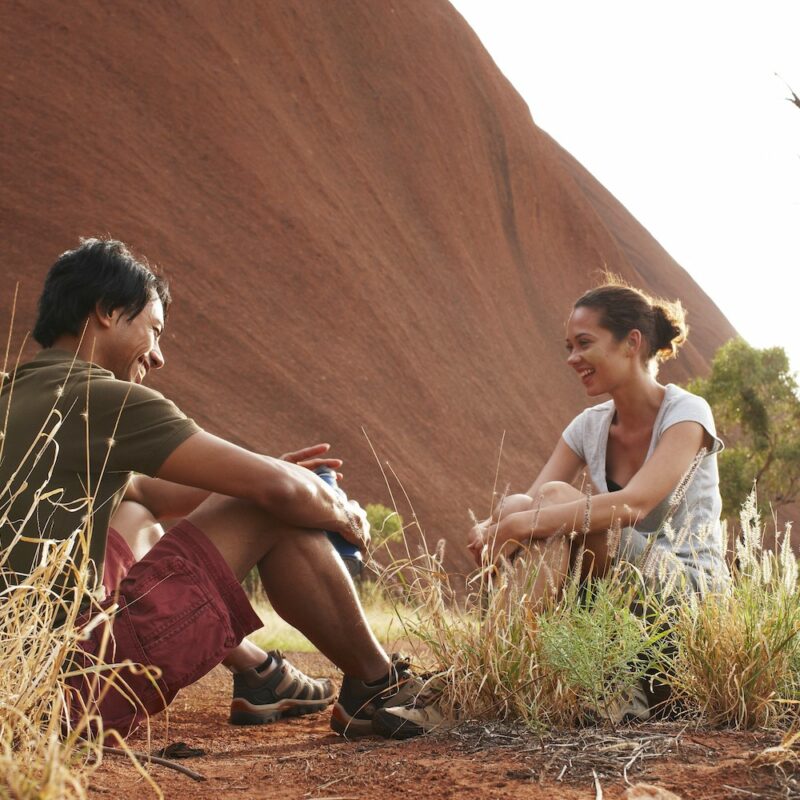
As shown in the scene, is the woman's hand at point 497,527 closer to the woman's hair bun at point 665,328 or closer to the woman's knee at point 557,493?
the woman's knee at point 557,493

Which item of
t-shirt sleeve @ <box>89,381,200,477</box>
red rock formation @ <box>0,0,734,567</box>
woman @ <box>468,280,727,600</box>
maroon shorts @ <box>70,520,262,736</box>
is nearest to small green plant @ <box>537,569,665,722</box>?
woman @ <box>468,280,727,600</box>

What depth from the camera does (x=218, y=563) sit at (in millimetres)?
2328

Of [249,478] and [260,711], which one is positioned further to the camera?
[260,711]

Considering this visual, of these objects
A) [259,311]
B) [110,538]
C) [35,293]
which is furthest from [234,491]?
[259,311]

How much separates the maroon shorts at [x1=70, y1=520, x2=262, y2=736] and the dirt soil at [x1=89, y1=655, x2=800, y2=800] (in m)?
0.14

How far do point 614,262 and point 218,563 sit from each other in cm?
2610

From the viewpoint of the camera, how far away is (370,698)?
2547mm

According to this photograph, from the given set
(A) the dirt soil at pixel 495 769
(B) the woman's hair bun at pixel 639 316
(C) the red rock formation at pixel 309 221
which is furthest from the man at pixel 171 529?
(C) the red rock formation at pixel 309 221

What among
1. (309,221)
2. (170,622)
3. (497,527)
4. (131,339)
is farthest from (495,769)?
(309,221)

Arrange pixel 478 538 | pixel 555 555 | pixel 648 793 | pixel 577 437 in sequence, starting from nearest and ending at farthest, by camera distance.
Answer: pixel 648 793, pixel 555 555, pixel 478 538, pixel 577 437

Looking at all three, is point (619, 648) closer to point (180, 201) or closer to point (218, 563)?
point (218, 563)

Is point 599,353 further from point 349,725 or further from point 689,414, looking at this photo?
point 349,725

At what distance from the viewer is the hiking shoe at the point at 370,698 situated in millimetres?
2514

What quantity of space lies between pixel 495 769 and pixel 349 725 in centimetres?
69
